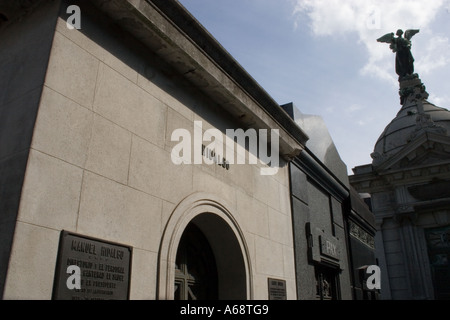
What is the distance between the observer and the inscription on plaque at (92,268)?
3.24 metres

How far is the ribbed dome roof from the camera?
32312 millimetres

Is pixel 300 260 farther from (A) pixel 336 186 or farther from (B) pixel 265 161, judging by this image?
(A) pixel 336 186

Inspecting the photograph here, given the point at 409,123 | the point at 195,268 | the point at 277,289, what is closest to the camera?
the point at 195,268

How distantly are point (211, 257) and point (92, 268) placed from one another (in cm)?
277

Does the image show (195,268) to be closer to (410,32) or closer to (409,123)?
(409,123)

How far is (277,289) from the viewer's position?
6492 millimetres

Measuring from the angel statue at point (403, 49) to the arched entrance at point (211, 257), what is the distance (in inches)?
1637

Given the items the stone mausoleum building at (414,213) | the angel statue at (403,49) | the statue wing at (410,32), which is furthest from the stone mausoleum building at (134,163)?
the statue wing at (410,32)

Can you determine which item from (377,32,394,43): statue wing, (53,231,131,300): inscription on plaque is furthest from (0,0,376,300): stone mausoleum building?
(377,32,394,43): statue wing

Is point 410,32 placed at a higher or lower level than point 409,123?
higher

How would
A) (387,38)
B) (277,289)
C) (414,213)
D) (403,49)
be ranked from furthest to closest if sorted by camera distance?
(403,49)
(387,38)
(414,213)
(277,289)

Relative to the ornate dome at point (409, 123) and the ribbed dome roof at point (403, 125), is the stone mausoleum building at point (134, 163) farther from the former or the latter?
the ribbed dome roof at point (403, 125)
